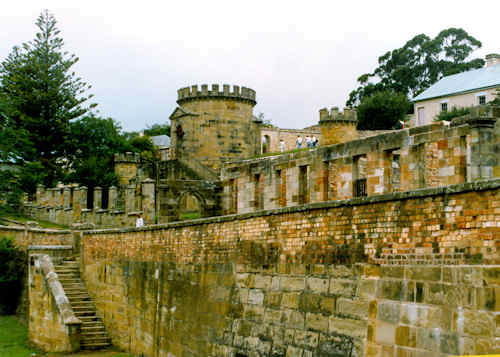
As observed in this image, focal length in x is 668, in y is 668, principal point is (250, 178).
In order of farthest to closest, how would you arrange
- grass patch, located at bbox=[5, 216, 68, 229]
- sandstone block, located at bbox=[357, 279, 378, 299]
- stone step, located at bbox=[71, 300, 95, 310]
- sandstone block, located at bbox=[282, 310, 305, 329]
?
1. grass patch, located at bbox=[5, 216, 68, 229]
2. stone step, located at bbox=[71, 300, 95, 310]
3. sandstone block, located at bbox=[282, 310, 305, 329]
4. sandstone block, located at bbox=[357, 279, 378, 299]

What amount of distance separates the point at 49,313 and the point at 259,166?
9.78m

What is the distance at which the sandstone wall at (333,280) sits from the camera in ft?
26.4

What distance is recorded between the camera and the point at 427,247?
28.9 ft

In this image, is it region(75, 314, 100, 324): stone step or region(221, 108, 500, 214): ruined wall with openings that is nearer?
region(221, 108, 500, 214): ruined wall with openings

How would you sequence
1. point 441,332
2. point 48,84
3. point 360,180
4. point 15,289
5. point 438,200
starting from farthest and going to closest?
point 48,84, point 15,289, point 360,180, point 438,200, point 441,332

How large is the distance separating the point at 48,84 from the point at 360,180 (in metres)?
37.2

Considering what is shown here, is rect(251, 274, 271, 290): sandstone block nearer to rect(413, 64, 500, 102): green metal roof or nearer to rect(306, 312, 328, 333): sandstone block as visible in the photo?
rect(306, 312, 328, 333): sandstone block

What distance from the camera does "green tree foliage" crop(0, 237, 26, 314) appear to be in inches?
1107

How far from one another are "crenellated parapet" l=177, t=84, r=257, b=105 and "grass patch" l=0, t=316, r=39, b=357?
1752 cm

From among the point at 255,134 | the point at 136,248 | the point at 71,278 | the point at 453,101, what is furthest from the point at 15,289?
the point at 453,101

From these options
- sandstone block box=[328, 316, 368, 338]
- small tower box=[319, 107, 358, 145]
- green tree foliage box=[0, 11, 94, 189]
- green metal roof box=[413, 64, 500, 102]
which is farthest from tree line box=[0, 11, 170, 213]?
sandstone block box=[328, 316, 368, 338]

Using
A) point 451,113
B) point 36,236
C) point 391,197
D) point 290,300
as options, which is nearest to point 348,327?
point 290,300

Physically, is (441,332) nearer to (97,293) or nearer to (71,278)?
(97,293)

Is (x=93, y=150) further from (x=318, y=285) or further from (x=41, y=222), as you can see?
(x=318, y=285)
